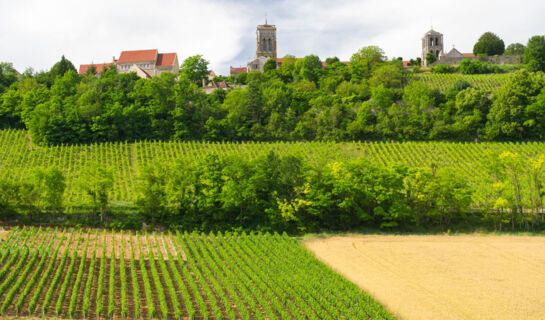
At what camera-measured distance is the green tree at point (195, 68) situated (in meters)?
88.2

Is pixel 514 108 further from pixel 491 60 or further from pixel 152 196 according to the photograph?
pixel 152 196

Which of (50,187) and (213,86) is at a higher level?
(213,86)

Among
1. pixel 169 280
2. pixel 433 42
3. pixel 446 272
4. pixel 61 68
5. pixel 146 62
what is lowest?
pixel 446 272

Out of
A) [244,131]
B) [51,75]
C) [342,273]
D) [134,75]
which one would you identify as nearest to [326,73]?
[244,131]

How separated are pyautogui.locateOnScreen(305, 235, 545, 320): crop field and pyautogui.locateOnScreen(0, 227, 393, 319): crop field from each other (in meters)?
1.80

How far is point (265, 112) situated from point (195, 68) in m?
26.8

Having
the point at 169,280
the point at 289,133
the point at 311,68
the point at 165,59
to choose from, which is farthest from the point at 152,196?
the point at 165,59

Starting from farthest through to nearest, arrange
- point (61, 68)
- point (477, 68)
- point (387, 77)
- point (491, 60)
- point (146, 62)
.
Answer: point (146, 62) < point (491, 60) < point (477, 68) < point (61, 68) < point (387, 77)

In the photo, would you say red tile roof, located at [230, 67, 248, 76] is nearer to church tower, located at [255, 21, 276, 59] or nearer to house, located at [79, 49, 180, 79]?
church tower, located at [255, 21, 276, 59]

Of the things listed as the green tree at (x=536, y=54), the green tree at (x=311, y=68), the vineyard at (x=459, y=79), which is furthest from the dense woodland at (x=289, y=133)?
the vineyard at (x=459, y=79)

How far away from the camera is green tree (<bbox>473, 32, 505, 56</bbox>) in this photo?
98.8m

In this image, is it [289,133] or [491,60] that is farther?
[491,60]

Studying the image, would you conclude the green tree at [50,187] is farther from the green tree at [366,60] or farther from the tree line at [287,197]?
the green tree at [366,60]

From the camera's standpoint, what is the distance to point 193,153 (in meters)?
52.9
